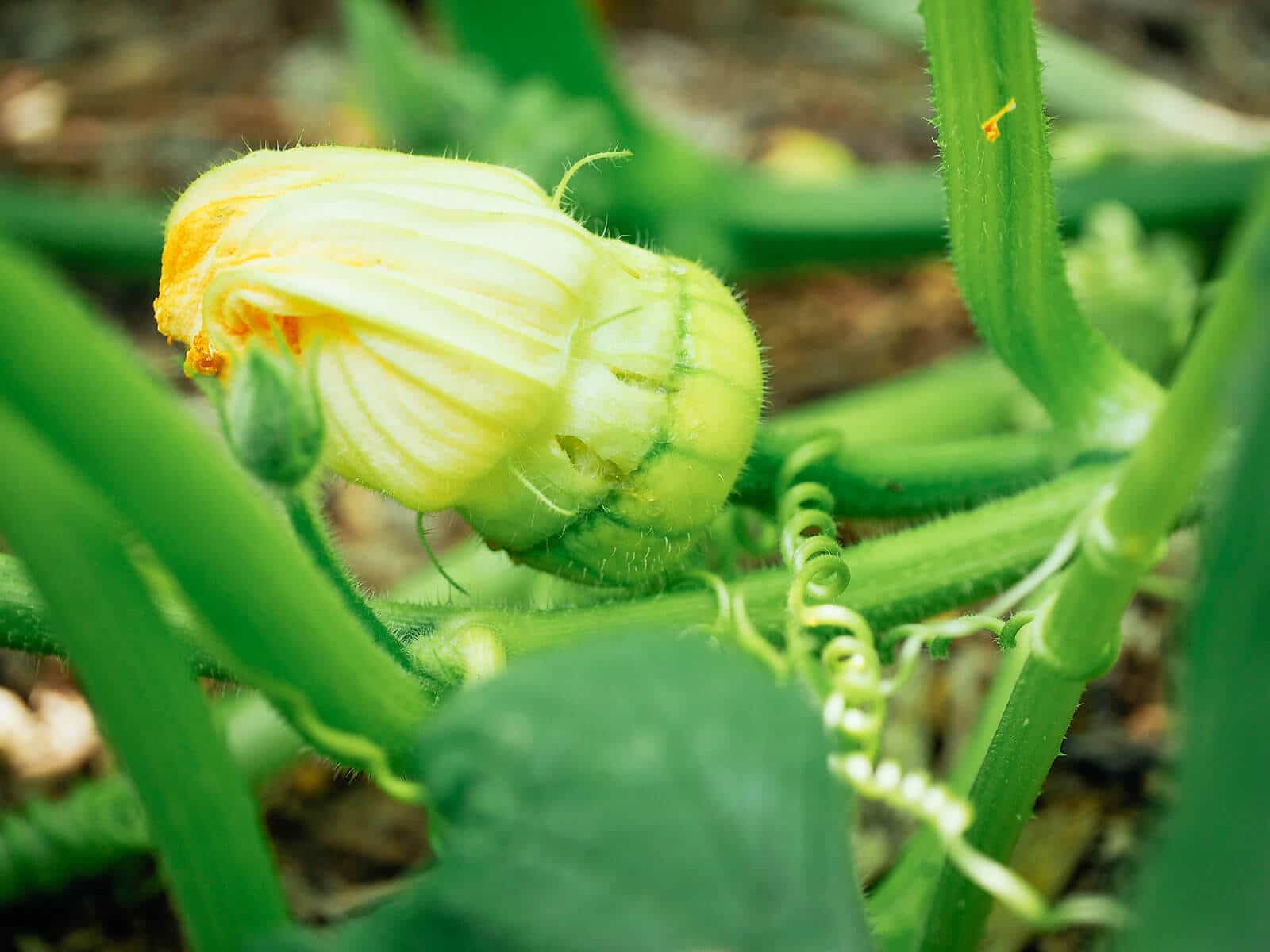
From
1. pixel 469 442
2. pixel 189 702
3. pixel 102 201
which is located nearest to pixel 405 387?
pixel 469 442

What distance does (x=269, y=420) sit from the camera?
2.49 ft

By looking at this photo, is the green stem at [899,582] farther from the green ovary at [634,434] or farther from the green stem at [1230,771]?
the green stem at [1230,771]

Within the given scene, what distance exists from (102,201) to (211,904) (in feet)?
5.91

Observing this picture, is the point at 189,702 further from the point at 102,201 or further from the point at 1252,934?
the point at 102,201

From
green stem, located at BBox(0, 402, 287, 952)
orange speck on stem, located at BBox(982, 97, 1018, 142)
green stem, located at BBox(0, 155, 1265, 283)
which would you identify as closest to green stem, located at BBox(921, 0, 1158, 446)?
orange speck on stem, located at BBox(982, 97, 1018, 142)

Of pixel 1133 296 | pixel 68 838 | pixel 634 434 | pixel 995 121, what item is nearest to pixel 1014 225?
pixel 995 121

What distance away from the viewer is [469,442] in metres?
0.94

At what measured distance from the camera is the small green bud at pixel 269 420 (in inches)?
29.9

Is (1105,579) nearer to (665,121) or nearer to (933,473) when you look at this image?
(933,473)

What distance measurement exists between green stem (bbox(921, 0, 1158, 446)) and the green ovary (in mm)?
227

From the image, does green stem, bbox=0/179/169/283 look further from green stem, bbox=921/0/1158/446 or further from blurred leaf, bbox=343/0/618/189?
green stem, bbox=921/0/1158/446

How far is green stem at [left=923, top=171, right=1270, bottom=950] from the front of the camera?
2.22 feet

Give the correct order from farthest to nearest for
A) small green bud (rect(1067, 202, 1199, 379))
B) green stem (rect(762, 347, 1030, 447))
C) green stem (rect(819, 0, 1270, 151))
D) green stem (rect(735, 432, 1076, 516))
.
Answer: green stem (rect(819, 0, 1270, 151)), small green bud (rect(1067, 202, 1199, 379)), green stem (rect(762, 347, 1030, 447)), green stem (rect(735, 432, 1076, 516))

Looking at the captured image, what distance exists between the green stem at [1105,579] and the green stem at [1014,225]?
0.95 ft
